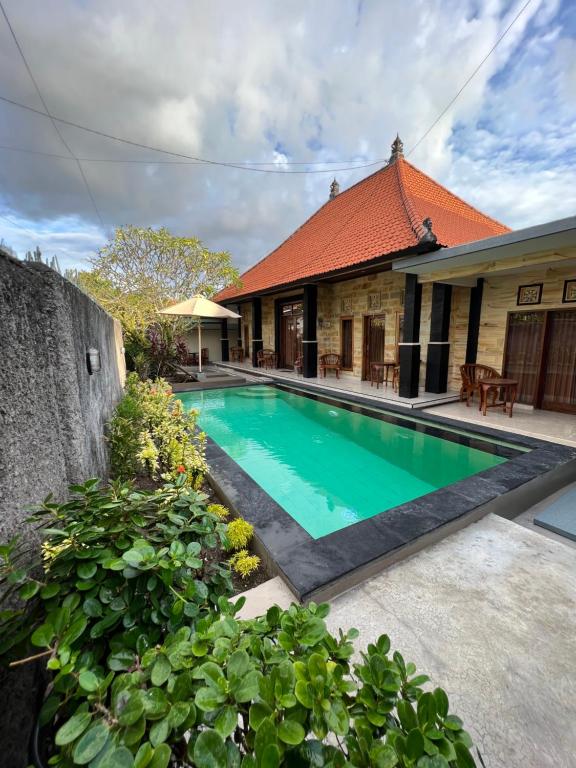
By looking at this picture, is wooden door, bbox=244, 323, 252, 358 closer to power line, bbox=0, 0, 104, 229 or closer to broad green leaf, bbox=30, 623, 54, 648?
power line, bbox=0, 0, 104, 229

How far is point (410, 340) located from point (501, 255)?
2401 millimetres

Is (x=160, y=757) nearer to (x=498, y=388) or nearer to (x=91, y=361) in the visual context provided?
(x=91, y=361)

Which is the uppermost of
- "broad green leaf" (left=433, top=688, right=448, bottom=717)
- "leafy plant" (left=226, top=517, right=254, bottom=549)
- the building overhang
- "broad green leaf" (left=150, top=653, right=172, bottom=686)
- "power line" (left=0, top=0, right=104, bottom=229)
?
"power line" (left=0, top=0, right=104, bottom=229)

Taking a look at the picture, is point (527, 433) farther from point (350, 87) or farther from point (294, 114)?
point (294, 114)

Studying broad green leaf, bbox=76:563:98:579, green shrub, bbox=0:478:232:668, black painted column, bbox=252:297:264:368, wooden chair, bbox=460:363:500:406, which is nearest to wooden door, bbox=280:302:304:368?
black painted column, bbox=252:297:264:368

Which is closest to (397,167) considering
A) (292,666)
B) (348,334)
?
(348,334)

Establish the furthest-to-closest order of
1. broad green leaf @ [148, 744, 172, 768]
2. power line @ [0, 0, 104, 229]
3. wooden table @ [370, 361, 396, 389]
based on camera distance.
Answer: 1. wooden table @ [370, 361, 396, 389]
2. power line @ [0, 0, 104, 229]
3. broad green leaf @ [148, 744, 172, 768]

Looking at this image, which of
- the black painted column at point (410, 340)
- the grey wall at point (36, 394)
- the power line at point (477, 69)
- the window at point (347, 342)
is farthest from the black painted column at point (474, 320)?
the grey wall at point (36, 394)

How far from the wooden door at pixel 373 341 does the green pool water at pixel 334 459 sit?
327 cm

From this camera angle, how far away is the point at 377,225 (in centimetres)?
890

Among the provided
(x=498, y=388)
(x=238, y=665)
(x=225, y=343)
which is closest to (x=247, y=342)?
(x=225, y=343)

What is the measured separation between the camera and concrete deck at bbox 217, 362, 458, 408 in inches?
295

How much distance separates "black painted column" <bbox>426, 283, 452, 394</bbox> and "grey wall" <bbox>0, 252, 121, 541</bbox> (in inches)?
302

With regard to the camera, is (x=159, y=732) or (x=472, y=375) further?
(x=472, y=375)
